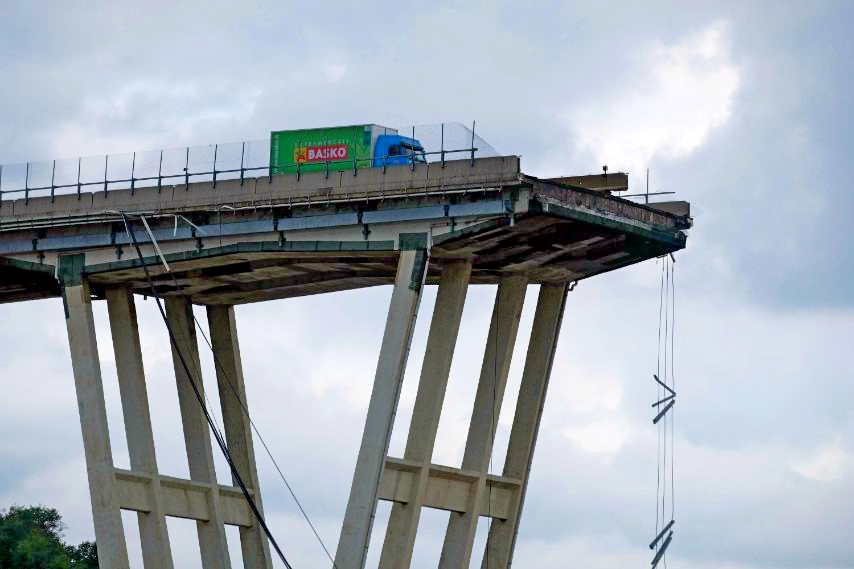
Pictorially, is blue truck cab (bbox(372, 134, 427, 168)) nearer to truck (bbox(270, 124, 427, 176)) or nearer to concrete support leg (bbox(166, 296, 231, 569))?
truck (bbox(270, 124, 427, 176))

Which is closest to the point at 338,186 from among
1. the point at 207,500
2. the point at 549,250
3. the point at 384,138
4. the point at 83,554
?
the point at 384,138

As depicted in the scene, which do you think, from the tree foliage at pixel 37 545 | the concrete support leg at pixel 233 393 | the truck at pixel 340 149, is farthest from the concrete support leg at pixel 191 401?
the tree foliage at pixel 37 545

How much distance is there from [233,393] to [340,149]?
56.1 ft

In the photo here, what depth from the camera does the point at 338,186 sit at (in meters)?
82.1

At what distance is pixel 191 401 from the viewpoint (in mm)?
94875

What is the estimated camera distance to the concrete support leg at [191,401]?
93500mm

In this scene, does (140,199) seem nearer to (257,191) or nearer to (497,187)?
(257,191)

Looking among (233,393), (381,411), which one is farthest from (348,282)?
(381,411)

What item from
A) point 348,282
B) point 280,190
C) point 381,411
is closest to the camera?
point 381,411

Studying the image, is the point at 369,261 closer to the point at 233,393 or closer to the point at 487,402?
the point at 487,402

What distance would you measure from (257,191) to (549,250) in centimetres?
1146

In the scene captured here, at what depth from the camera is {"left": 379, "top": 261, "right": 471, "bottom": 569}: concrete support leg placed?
269ft

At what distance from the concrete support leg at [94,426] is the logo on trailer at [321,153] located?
37.0 ft

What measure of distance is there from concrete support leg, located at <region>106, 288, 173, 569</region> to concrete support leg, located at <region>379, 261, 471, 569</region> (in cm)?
1207
